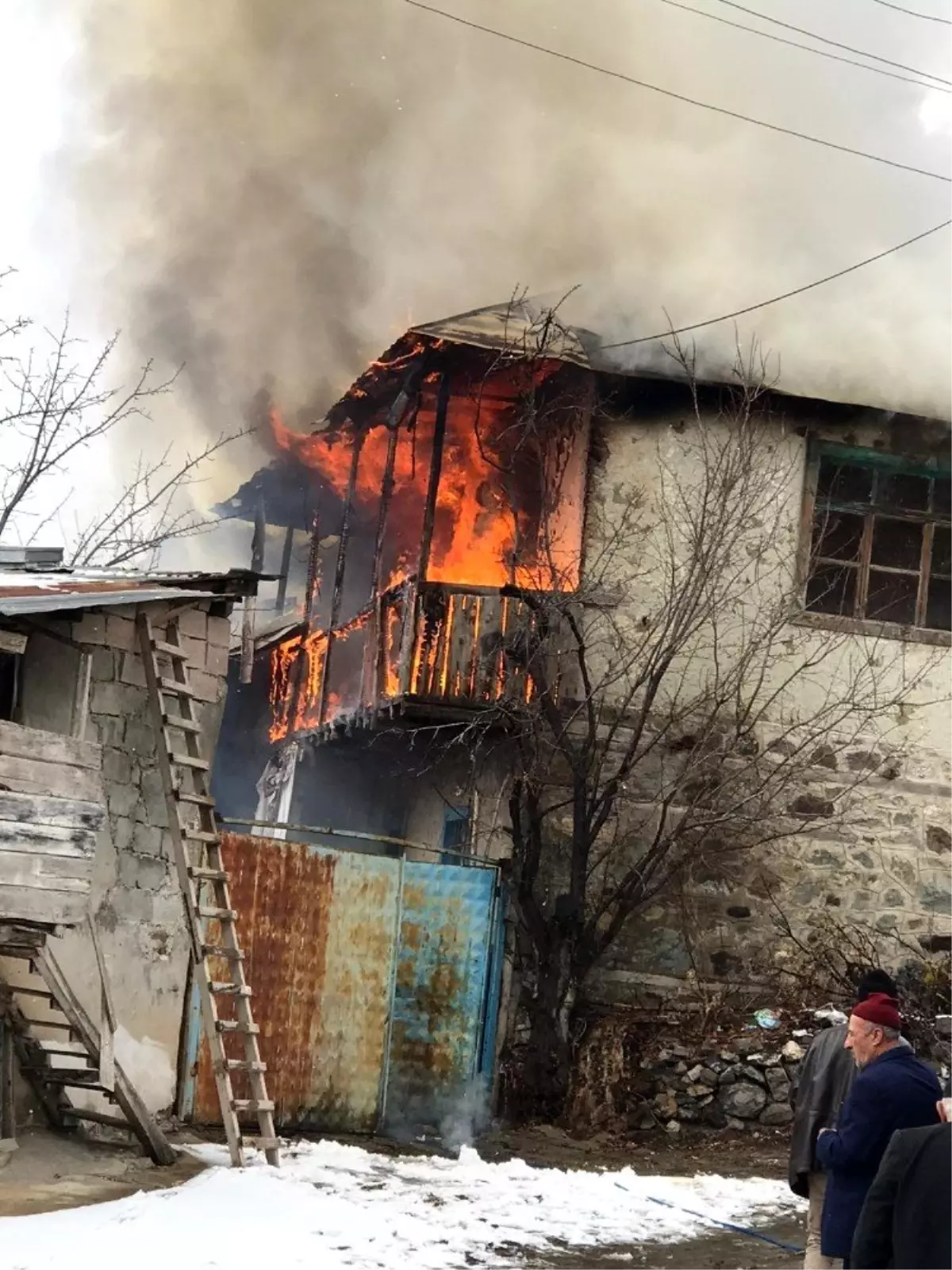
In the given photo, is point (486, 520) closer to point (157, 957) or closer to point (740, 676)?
point (740, 676)

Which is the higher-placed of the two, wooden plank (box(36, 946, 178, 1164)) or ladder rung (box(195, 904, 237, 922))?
ladder rung (box(195, 904, 237, 922))

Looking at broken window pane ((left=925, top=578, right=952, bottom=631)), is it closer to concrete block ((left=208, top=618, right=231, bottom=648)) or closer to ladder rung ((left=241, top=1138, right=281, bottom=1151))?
concrete block ((left=208, top=618, right=231, bottom=648))

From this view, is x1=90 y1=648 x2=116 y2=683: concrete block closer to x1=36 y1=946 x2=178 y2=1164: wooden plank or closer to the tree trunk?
x1=36 y1=946 x2=178 y2=1164: wooden plank

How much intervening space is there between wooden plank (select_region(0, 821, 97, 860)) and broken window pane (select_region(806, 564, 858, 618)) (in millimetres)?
7809

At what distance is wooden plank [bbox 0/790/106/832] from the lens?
7.36 meters

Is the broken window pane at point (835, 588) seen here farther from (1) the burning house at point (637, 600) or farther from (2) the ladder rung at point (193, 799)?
(2) the ladder rung at point (193, 799)

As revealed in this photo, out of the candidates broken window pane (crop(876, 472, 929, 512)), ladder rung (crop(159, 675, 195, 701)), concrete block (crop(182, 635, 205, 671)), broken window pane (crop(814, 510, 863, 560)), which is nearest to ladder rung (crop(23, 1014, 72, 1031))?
ladder rung (crop(159, 675, 195, 701))

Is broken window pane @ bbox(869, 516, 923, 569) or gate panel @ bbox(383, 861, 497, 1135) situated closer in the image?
gate panel @ bbox(383, 861, 497, 1135)

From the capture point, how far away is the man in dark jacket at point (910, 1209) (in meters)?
3.11

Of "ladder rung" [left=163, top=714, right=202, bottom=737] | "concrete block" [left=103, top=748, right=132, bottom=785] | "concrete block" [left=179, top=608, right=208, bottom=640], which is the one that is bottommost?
"concrete block" [left=103, top=748, right=132, bottom=785]

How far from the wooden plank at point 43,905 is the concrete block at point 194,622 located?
2.42 metres

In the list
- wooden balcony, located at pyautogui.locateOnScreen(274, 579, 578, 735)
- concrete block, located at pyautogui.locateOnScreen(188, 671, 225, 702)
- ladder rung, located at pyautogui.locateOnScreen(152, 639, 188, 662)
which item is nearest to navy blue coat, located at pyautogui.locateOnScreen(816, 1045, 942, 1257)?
ladder rung, located at pyautogui.locateOnScreen(152, 639, 188, 662)

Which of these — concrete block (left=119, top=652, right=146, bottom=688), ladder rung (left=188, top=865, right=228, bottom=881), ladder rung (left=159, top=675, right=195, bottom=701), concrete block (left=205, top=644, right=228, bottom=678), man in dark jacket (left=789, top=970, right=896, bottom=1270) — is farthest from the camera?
concrete block (left=205, top=644, right=228, bottom=678)

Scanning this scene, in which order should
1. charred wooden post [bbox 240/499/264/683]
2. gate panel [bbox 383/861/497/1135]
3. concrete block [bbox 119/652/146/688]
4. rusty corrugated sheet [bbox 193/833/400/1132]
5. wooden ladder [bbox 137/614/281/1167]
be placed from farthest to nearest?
1. charred wooden post [bbox 240/499/264/683]
2. gate panel [bbox 383/861/497/1135]
3. rusty corrugated sheet [bbox 193/833/400/1132]
4. concrete block [bbox 119/652/146/688]
5. wooden ladder [bbox 137/614/281/1167]
